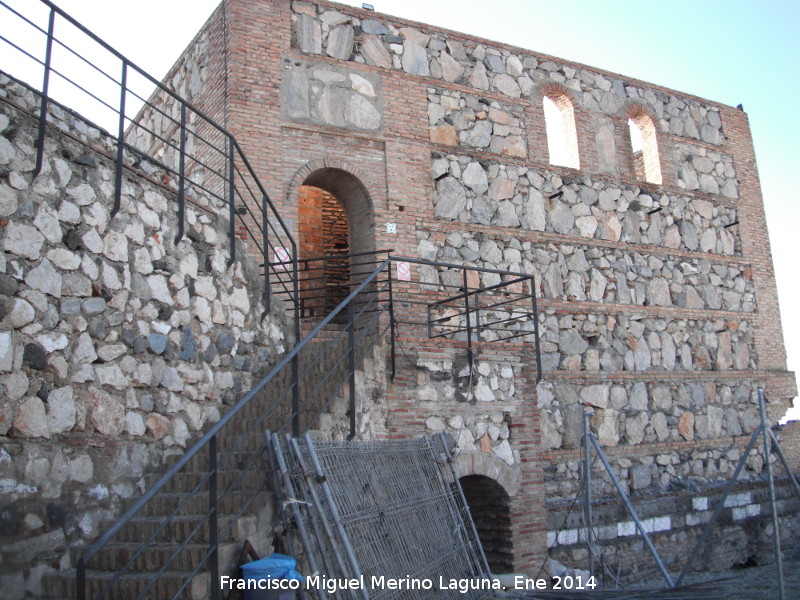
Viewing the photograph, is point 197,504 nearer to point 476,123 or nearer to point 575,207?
point 476,123

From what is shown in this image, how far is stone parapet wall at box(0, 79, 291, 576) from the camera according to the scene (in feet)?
17.3

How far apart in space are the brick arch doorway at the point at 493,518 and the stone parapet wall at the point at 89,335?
12.0 feet

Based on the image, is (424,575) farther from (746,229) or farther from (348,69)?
(746,229)

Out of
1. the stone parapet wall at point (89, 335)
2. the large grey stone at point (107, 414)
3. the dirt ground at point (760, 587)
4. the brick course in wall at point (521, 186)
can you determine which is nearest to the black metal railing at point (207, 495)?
the stone parapet wall at point (89, 335)

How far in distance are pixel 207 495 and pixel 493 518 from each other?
473 centimetres

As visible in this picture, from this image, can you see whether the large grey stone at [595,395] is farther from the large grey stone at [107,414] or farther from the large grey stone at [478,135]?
the large grey stone at [107,414]

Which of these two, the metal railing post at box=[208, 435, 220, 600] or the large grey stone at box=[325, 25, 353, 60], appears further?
the large grey stone at box=[325, 25, 353, 60]

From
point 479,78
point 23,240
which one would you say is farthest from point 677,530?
point 23,240

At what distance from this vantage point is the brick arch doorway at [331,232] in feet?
36.5

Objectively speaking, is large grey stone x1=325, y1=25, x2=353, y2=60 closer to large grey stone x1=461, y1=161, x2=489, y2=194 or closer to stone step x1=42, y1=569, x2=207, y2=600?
large grey stone x1=461, y1=161, x2=489, y2=194

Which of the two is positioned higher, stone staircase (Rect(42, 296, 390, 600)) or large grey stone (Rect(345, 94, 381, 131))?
large grey stone (Rect(345, 94, 381, 131))

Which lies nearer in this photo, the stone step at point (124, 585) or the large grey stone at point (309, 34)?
the stone step at point (124, 585)

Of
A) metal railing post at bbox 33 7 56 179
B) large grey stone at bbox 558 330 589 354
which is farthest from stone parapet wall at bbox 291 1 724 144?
metal railing post at bbox 33 7 56 179

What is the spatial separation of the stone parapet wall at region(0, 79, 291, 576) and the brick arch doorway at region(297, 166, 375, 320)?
3.40 meters
